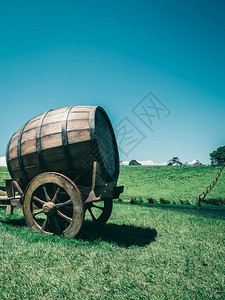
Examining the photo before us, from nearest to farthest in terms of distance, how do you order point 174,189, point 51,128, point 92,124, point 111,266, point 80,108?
point 111,266 < point 92,124 < point 51,128 < point 80,108 < point 174,189

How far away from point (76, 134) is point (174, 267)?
2665mm

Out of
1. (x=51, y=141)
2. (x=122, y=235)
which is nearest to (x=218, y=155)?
(x=122, y=235)

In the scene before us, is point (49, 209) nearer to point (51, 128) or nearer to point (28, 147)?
point (28, 147)

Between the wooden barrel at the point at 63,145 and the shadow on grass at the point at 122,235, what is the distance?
120cm

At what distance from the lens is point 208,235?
4.64 meters

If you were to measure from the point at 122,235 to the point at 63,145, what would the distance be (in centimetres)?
235

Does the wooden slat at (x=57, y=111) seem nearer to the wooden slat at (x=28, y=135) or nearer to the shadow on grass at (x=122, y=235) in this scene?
the wooden slat at (x=28, y=135)

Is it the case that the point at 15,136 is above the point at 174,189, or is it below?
above

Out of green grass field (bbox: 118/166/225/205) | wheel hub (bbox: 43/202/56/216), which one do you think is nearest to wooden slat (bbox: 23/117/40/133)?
wheel hub (bbox: 43/202/56/216)

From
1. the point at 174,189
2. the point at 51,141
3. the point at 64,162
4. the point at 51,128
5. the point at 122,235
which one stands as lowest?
the point at 174,189

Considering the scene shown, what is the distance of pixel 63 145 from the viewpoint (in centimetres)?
373

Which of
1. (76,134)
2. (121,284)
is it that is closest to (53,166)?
(76,134)

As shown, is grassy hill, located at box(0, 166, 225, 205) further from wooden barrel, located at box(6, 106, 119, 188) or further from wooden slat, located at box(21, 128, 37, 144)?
wooden slat, located at box(21, 128, 37, 144)

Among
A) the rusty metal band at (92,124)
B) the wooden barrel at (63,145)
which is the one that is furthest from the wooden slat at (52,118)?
the rusty metal band at (92,124)
